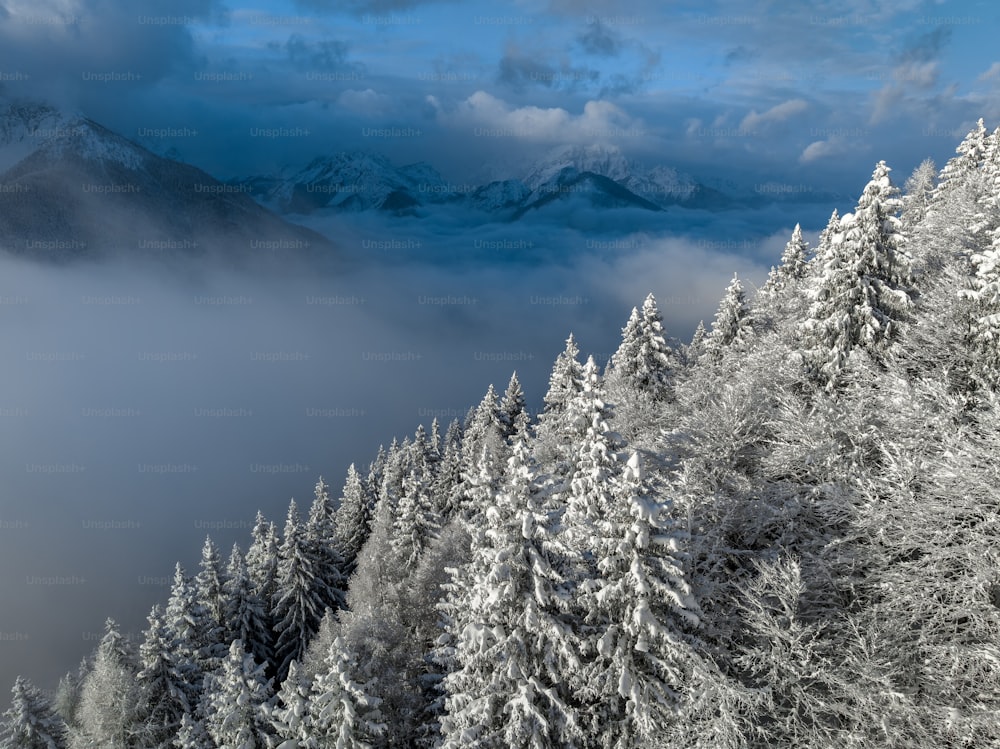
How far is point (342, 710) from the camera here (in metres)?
17.5

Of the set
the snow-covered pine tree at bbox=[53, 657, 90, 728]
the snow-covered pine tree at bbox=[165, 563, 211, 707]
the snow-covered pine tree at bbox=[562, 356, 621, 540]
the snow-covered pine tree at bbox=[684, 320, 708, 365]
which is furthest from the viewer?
the snow-covered pine tree at bbox=[684, 320, 708, 365]

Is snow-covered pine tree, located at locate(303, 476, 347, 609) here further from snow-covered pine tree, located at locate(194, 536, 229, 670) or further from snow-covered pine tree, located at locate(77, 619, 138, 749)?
snow-covered pine tree, located at locate(77, 619, 138, 749)

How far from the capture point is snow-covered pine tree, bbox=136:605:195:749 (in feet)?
88.0

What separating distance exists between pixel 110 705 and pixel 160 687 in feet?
7.95

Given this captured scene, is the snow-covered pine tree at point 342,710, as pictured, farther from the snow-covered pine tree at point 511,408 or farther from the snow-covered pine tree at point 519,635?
the snow-covered pine tree at point 511,408

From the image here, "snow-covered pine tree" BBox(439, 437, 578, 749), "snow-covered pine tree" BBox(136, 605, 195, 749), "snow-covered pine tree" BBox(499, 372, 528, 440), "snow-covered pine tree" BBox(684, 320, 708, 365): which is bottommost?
"snow-covered pine tree" BBox(136, 605, 195, 749)

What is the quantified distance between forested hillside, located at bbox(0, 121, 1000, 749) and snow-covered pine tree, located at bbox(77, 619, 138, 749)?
0.12 m

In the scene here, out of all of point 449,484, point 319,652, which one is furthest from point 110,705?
point 449,484

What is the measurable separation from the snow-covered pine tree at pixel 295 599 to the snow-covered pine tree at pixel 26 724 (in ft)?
41.1

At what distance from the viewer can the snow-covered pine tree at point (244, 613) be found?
36.1 m

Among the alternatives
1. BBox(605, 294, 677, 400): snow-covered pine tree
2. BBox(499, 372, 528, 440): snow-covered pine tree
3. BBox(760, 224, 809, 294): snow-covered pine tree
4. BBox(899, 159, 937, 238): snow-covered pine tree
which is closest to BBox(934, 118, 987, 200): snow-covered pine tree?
BBox(899, 159, 937, 238): snow-covered pine tree

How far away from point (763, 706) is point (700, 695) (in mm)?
1854

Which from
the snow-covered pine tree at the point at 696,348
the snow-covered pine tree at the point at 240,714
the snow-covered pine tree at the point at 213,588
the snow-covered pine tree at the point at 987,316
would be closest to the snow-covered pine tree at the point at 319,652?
the snow-covered pine tree at the point at 240,714

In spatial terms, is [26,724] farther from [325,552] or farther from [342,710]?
[342,710]
